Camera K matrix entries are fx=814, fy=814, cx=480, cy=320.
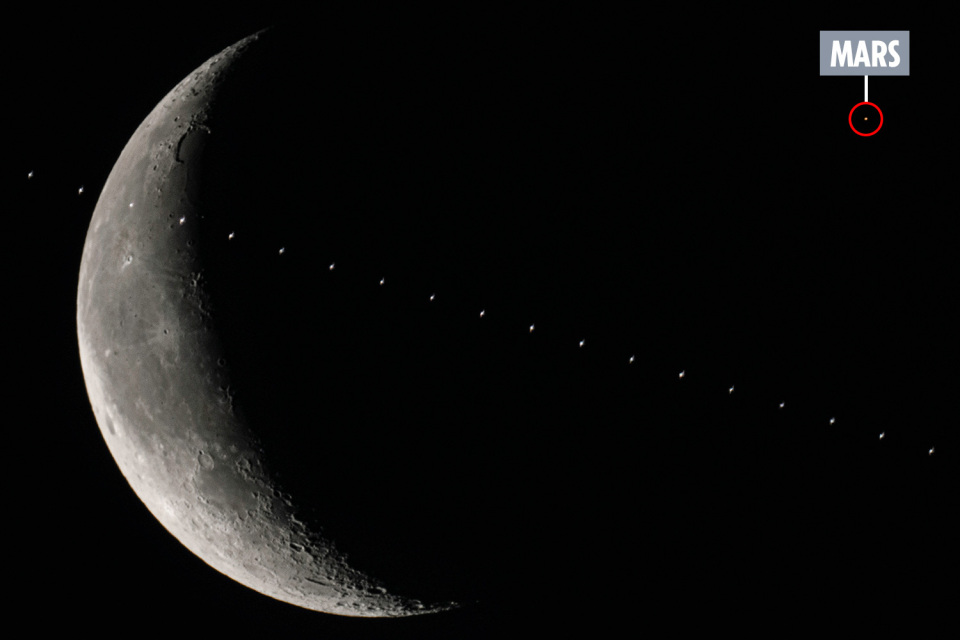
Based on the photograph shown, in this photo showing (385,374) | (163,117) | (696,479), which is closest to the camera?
(385,374)

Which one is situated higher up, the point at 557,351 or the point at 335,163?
the point at 335,163

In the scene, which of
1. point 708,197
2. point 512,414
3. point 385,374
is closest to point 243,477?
point 385,374

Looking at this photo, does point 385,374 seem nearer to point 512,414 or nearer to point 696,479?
point 512,414

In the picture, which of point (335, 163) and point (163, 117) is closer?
point (335, 163)

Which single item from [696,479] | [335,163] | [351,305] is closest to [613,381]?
[696,479]

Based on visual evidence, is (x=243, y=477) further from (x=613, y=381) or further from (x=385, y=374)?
(x=613, y=381)

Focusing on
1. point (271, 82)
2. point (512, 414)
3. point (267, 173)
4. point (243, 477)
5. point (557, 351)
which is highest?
point (271, 82)

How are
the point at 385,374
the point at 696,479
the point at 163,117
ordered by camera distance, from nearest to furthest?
the point at 385,374 < the point at 696,479 < the point at 163,117
